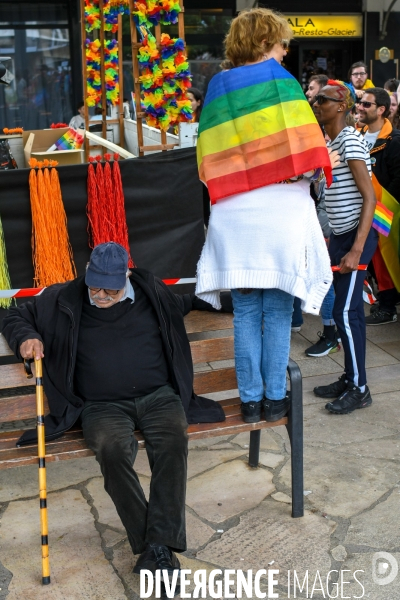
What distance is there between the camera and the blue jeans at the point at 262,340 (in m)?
3.38

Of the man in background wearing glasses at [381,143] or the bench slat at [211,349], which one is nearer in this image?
the bench slat at [211,349]

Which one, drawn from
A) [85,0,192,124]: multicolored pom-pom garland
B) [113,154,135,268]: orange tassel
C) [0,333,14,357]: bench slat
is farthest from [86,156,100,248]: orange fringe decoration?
[0,333,14,357]: bench slat

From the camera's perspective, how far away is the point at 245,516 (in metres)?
3.59

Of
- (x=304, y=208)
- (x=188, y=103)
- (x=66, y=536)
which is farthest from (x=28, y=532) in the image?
(x=188, y=103)

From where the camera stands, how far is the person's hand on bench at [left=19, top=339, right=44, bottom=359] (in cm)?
320

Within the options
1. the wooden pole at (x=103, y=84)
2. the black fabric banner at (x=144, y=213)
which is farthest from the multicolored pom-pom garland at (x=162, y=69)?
the wooden pole at (x=103, y=84)

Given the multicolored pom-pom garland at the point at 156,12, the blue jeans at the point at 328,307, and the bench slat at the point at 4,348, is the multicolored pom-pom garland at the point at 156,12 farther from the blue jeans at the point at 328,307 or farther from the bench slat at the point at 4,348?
the bench slat at the point at 4,348

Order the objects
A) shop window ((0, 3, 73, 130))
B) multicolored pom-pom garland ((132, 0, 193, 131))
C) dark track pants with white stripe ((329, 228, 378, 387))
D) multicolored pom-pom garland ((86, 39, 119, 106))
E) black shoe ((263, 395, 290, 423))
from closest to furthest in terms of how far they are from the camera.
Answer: black shoe ((263, 395, 290, 423)) < dark track pants with white stripe ((329, 228, 378, 387)) < multicolored pom-pom garland ((132, 0, 193, 131)) < multicolored pom-pom garland ((86, 39, 119, 106)) < shop window ((0, 3, 73, 130))

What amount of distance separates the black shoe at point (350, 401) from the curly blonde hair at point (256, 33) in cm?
230

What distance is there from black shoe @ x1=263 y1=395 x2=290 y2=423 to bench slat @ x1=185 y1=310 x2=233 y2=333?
0.82 meters

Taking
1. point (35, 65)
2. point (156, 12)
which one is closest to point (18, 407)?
point (156, 12)

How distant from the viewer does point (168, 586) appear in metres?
2.99

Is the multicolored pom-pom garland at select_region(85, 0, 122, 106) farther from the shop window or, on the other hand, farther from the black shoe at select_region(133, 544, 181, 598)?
the black shoe at select_region(133, 544, 181, 598)

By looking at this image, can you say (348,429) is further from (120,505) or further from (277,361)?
(120,505)
